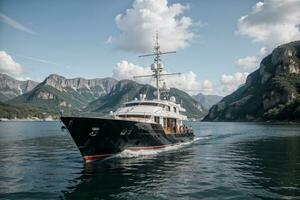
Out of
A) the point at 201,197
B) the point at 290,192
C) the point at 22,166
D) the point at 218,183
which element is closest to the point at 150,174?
the point at 218,183

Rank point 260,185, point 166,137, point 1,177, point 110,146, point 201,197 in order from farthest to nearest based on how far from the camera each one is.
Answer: point 166,137
point 110,146
point 1,177
point 260,185
point 201,197

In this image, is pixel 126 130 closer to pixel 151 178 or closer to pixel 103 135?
pixel 103 135

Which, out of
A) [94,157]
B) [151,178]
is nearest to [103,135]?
[94,157]

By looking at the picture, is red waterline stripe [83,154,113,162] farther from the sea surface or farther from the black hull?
the sea surface

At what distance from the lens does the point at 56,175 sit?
24.1 m

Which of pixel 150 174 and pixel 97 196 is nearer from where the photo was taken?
pixel 97 196

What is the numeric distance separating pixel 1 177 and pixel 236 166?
18.1 meters

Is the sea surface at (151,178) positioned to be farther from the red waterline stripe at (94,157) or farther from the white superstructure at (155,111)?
the white superstructure at (155,111)

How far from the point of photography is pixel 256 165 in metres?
28.8

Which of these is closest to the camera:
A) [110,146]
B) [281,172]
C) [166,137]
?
[281,172]

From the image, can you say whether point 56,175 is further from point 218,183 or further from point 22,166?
point 218,183

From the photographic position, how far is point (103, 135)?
1205 inches

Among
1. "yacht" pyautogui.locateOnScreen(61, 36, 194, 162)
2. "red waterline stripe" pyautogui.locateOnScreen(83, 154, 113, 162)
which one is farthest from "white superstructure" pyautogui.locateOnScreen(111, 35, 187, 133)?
"red waterline stripe" pyautogui.locateOnScreen(83, 154, 113, 162)

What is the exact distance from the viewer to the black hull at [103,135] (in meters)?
30.0
